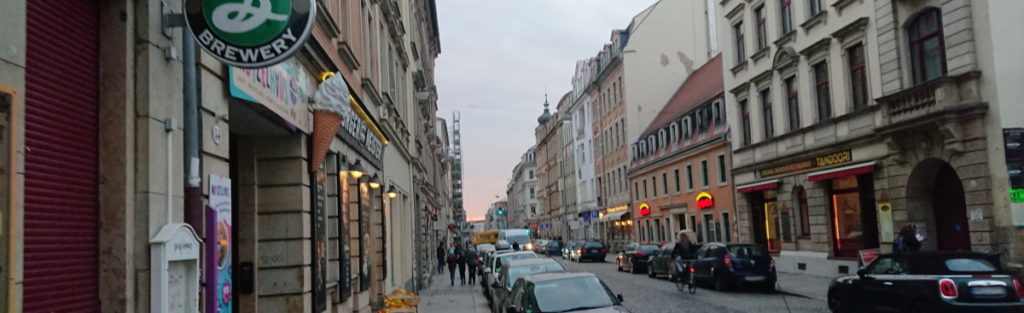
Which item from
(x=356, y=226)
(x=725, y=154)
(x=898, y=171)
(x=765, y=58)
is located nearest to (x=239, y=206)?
(x=356, y=226)

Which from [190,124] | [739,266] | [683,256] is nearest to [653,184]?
[683,256]

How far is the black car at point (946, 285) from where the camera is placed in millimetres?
11500

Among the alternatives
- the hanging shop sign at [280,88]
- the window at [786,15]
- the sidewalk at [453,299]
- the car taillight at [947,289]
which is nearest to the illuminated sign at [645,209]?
the sidewalk at [453,299]

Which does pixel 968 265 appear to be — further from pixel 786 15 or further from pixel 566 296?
pixel 786 15

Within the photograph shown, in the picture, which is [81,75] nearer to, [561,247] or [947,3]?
[947,3]

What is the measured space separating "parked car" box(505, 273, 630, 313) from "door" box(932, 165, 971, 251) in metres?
12.5

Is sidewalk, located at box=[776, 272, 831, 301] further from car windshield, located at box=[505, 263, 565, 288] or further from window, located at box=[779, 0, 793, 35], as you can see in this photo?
window, located at box=[779, 0, 793, 35]

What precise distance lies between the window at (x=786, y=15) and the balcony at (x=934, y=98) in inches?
265

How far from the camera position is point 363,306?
14695 millimetres

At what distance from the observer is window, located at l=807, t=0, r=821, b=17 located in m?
24.5

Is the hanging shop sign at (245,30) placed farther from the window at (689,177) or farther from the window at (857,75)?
the window at (689,177)

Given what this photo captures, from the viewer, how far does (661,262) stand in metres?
28.6

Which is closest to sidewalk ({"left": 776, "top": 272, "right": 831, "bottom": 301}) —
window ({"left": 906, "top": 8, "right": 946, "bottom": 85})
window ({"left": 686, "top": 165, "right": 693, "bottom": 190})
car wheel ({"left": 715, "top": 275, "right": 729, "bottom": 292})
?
car wheel ({"left": 715, "top": 275, "right": 729, "bottom": 292})

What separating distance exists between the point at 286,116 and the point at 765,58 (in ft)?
75.7
